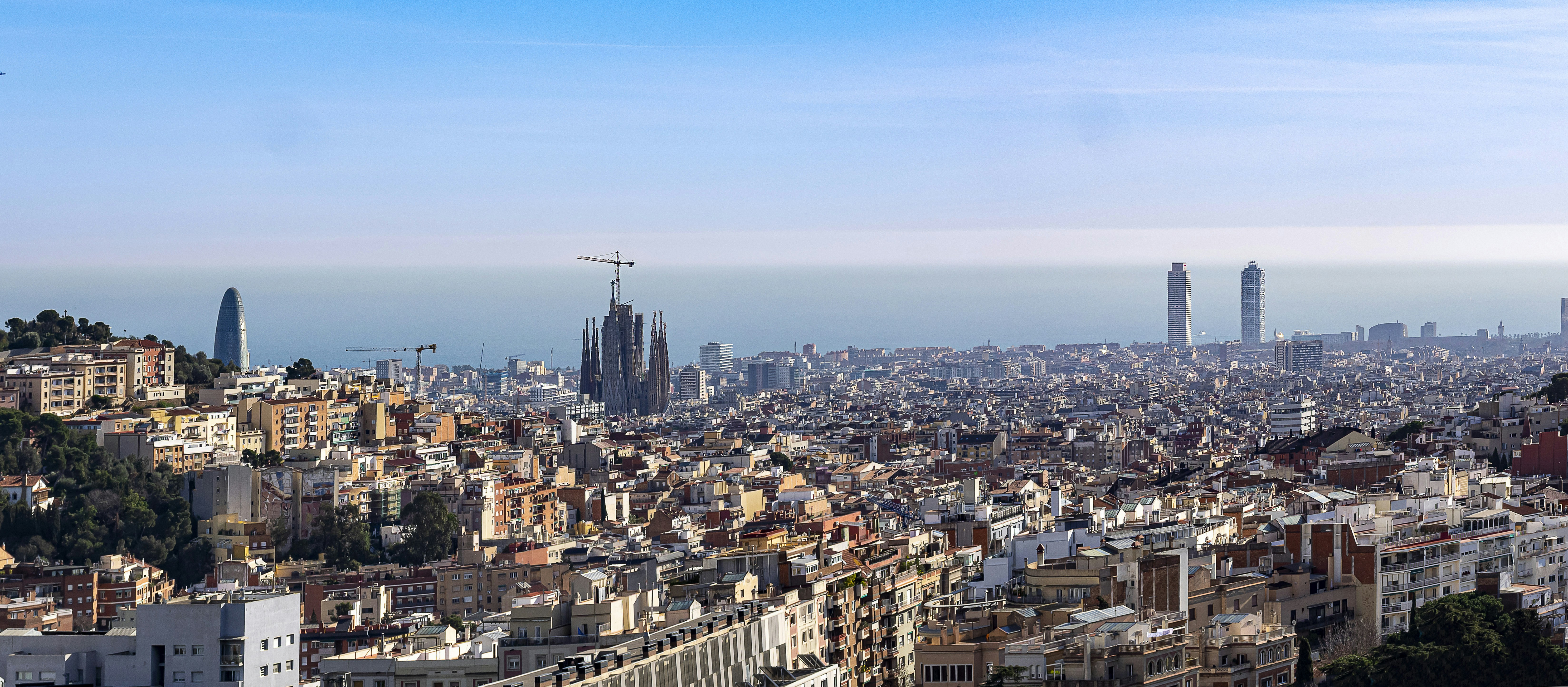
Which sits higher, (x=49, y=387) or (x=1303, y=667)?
(x=49, y=387)

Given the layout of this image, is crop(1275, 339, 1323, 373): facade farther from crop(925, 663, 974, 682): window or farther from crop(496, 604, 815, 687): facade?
crop(496, 604, 815, 687): facade

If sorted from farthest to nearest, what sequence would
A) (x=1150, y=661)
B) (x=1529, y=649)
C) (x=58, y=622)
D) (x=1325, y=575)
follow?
1. (x=58, y=622)
2. (x=1325, y=575)
3. (x=1529, y=649)
4. (x=1150, y=661)

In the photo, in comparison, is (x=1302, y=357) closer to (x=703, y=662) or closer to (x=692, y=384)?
(x=692, y=384)

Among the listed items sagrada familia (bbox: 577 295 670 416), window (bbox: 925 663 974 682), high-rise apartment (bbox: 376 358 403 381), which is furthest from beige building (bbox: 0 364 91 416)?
high-rise apartment (bbox: 376 358 403 381)

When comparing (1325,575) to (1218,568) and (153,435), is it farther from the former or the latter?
(153,435)

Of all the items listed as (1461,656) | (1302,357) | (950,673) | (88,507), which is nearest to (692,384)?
(1302,357)

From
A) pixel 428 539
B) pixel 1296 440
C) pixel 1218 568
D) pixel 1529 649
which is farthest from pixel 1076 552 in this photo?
pixel 1296 440
